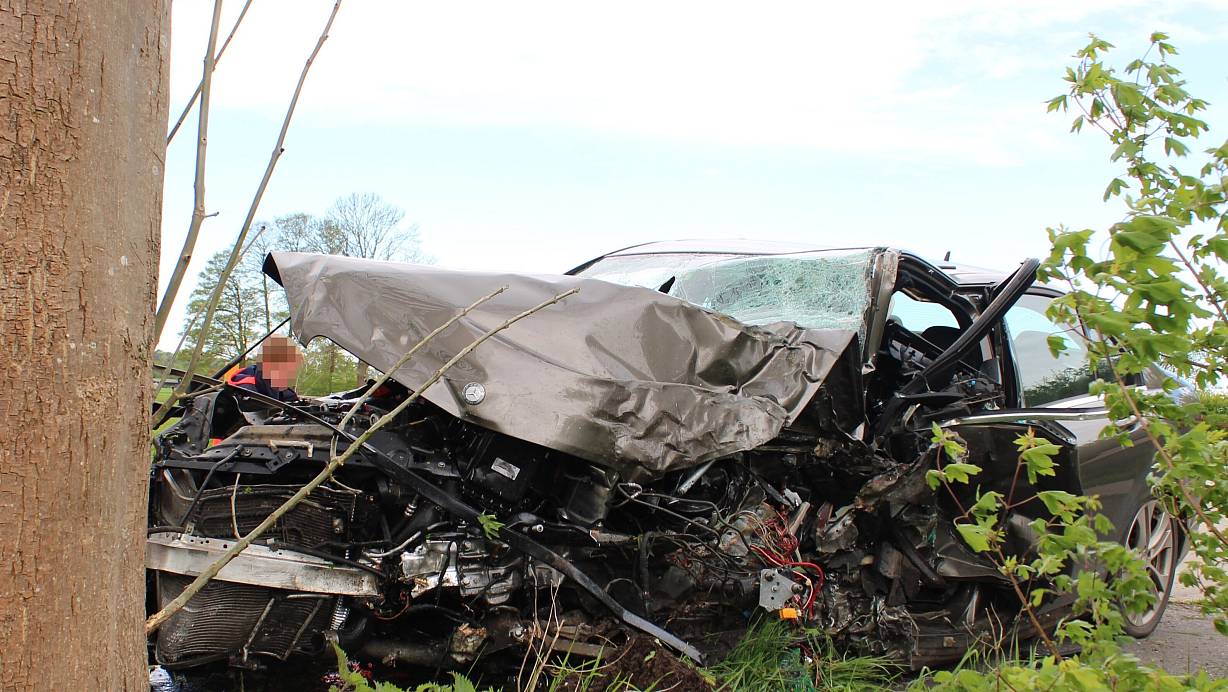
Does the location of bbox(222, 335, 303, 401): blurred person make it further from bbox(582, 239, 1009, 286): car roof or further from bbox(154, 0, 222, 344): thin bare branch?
bbox(154, 0, 222, 344): thin bare branch

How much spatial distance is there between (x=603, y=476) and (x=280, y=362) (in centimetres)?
206

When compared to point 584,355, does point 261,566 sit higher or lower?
lower

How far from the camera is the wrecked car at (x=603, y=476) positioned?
3230 mm

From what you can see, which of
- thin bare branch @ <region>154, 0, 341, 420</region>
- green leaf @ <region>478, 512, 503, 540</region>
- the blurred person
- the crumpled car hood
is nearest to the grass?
the crumpled car hood

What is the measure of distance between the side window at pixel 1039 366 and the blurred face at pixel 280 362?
366 centimetres

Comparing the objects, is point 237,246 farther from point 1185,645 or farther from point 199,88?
point 1185,645

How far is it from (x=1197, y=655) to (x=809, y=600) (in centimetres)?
264

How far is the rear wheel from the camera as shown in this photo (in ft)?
16.8

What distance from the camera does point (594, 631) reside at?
3.49 meters

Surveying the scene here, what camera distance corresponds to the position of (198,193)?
1435 mm

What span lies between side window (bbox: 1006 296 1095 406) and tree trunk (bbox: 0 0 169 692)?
14.4 feet

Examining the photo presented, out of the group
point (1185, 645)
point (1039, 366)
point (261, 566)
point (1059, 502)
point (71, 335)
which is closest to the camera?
point (71, 335)

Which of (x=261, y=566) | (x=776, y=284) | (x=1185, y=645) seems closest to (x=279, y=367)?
(x=261, y=566)

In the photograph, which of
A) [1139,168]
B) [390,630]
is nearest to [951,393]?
[1139,168]
